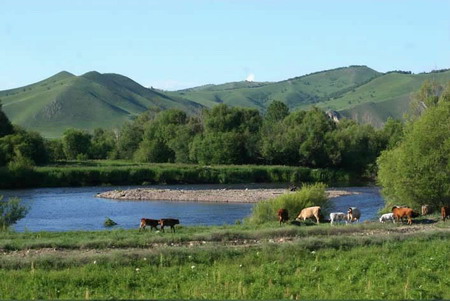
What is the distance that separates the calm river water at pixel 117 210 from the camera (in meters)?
47.1

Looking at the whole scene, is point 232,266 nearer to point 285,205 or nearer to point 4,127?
point 285,205

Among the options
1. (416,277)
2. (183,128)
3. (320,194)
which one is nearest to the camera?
(416,277)

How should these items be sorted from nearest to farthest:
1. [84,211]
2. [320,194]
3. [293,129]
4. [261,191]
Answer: [320,194], [84,211], [261,191], [293,129]

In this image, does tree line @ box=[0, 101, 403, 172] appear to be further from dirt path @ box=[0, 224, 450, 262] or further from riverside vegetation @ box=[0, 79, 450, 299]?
dirt path @ box=[0, 224, 450, 262]

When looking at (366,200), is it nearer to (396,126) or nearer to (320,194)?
(320,194)

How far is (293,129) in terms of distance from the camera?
109562mm

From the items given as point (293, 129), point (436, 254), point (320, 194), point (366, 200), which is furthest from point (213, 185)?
point (436, 254)

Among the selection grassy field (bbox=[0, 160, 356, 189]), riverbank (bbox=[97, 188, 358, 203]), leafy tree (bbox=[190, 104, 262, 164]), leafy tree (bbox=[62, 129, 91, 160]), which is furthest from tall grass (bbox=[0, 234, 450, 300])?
leafy tree (bbox=[62, 129, 91, 160])

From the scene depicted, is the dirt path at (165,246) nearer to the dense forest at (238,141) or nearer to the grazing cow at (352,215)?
the grazing cow at (352,215)

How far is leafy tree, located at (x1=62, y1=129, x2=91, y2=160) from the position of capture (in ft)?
414

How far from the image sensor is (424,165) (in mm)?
37906

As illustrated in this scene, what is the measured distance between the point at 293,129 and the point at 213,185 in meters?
23.2

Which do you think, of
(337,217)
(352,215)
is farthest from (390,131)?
(337,217)

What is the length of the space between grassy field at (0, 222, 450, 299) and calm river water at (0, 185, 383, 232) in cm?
1965
